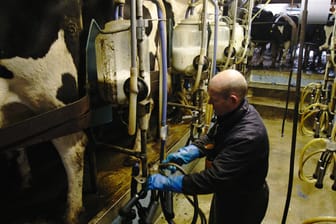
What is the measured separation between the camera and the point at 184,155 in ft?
5.55

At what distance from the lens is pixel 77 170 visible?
1.41 metres

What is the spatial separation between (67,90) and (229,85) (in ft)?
2.61

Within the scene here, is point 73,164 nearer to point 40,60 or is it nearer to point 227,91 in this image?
point 40,60

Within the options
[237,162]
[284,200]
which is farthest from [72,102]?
[284,200]

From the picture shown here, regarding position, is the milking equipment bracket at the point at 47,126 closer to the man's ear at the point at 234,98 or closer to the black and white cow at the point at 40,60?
the black and white cow at the point at 40,60

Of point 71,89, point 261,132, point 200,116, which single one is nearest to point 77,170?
point 71,89

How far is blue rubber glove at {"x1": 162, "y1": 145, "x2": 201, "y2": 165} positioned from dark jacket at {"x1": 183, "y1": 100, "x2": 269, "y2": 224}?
31 centimetres

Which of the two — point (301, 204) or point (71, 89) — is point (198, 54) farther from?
point (301, 204)

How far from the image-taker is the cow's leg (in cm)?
135

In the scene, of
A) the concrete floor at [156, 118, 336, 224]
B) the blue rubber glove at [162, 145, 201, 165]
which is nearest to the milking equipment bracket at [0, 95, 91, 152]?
the blue rubber glove at [162, 145, 201, 165]

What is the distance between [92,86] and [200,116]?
129 cm

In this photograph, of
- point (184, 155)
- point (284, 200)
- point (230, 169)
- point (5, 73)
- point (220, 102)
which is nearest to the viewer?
point (5, 73)

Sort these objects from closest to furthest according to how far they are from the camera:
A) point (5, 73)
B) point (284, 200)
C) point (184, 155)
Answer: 1. point (5, 73)
2. point (184, 155)
3. point (284, 200)

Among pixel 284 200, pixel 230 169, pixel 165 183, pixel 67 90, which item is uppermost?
pixel 67 90
